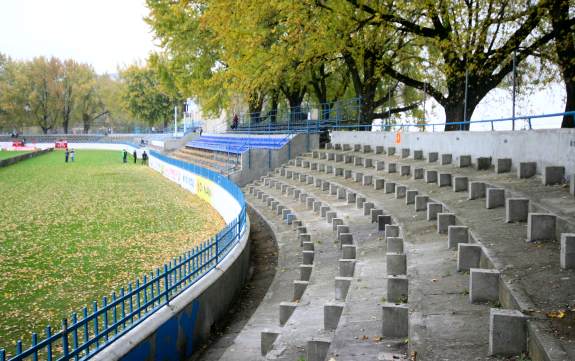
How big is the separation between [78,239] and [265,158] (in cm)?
1309

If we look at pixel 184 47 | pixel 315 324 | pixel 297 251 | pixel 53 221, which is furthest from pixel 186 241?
pixel 184 47

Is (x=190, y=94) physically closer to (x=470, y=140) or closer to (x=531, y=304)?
(x=470, y=140)

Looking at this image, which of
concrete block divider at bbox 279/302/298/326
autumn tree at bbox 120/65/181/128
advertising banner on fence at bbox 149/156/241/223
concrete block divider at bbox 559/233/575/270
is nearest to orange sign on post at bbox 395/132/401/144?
advertising banner on fence at bbox 149/156/241/223

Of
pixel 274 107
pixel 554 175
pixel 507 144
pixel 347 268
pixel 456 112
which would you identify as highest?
pixel 274 107

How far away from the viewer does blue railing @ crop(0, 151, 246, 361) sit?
6.05 m

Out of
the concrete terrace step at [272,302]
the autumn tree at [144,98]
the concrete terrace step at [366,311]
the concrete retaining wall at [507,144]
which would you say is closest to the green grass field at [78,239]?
the concrete terrace step at [272,302]

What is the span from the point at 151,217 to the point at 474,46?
1266 cm

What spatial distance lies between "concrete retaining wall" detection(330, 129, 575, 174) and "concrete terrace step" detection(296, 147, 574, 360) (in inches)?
22.5

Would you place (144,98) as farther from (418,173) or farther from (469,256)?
(469,256)

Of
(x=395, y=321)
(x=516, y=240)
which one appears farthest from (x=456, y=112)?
(x=395, y=321)

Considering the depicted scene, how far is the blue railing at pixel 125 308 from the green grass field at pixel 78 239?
823 millimetres

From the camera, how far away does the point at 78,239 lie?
1702 cm

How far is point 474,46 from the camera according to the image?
18188 millimetres

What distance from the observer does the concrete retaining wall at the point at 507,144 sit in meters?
10.1
